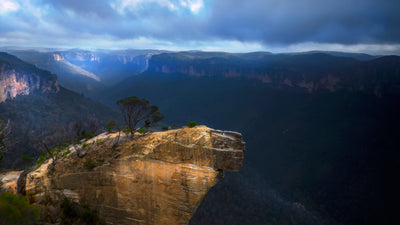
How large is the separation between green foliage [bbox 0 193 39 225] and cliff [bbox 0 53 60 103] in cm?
6758

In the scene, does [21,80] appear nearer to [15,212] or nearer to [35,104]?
[35,104]

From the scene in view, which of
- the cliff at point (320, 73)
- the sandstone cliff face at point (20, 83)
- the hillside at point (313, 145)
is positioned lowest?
the hillside at point (313, 145)

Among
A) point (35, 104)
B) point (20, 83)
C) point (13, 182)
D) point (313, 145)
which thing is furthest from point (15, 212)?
→ point (20, 83)

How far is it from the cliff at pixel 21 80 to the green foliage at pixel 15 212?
67.6m

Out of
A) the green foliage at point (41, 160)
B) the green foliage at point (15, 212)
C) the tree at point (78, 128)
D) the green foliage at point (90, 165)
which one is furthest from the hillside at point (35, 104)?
the green foliage at point (15, 212)

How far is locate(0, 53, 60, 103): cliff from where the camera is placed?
63466 millimetres

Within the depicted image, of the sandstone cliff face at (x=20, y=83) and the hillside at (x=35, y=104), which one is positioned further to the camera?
the sandstone cliff face at (x=20, y=83)

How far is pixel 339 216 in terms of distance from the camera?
3691 centimetres

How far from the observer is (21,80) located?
2741 inches

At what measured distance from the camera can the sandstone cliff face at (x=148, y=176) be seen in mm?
15805

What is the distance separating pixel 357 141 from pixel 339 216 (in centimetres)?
2105

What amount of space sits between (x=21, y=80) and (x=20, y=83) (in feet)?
4.24

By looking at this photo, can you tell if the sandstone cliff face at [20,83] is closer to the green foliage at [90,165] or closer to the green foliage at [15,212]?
the green foliage at [90,165]

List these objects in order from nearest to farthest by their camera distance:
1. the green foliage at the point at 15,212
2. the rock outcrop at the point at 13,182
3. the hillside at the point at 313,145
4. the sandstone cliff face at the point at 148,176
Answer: the green foliage at the point at 15,212, the rock outcrop at the point at 13,182, the sandstone cliff face at the point at 148,176, the hillside at the point at 313,145
